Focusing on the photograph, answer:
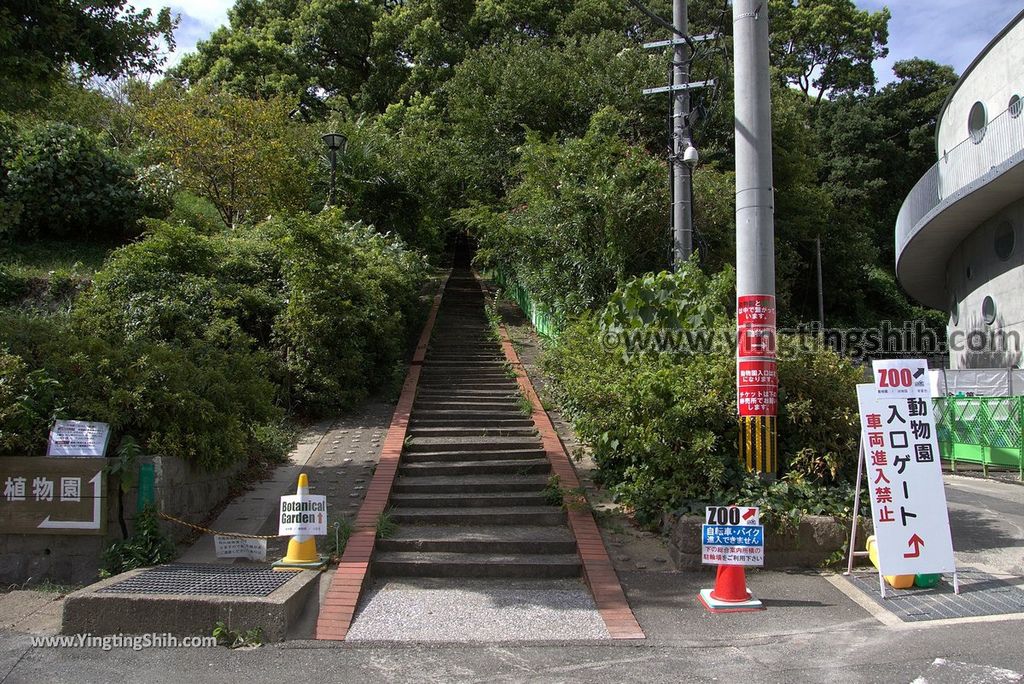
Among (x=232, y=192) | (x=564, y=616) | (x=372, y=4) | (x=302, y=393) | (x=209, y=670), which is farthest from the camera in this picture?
(x=372, y=4)

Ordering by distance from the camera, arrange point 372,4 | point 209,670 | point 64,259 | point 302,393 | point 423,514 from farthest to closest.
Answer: point 372,4 < point 64,259 < point 302,393 < point 423,514 < point 209,670

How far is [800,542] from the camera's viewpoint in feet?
21.5

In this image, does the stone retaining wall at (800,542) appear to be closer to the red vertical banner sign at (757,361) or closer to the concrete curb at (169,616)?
the red vertical banner sign at (757,361)

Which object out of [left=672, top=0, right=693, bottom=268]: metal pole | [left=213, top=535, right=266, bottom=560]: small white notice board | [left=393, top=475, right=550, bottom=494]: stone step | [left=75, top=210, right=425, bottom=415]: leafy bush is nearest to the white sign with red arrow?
[left=393, top=475, right=550, bottom=494]: stone step

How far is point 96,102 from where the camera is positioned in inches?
998

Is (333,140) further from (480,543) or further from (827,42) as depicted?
(827,42)

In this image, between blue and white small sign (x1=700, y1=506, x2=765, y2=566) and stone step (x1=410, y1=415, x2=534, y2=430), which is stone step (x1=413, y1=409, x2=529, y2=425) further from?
blue and white small sign (x1=700, y1=506, x2=765, y2=566)

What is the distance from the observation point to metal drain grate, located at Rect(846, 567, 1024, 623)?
5.59 m

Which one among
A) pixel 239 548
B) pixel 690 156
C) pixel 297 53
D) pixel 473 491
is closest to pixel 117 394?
pixel 239 548

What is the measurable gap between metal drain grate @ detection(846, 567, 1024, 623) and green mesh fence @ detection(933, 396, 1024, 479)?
7.49m

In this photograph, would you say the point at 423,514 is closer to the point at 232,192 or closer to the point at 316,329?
the point at 316,329

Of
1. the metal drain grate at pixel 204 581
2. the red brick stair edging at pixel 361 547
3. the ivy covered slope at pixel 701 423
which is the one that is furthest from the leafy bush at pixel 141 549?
the ivy covered slope at pixel 701 423

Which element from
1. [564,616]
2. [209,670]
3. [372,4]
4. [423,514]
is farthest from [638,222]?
[372,4]

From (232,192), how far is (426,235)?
7749 mm
